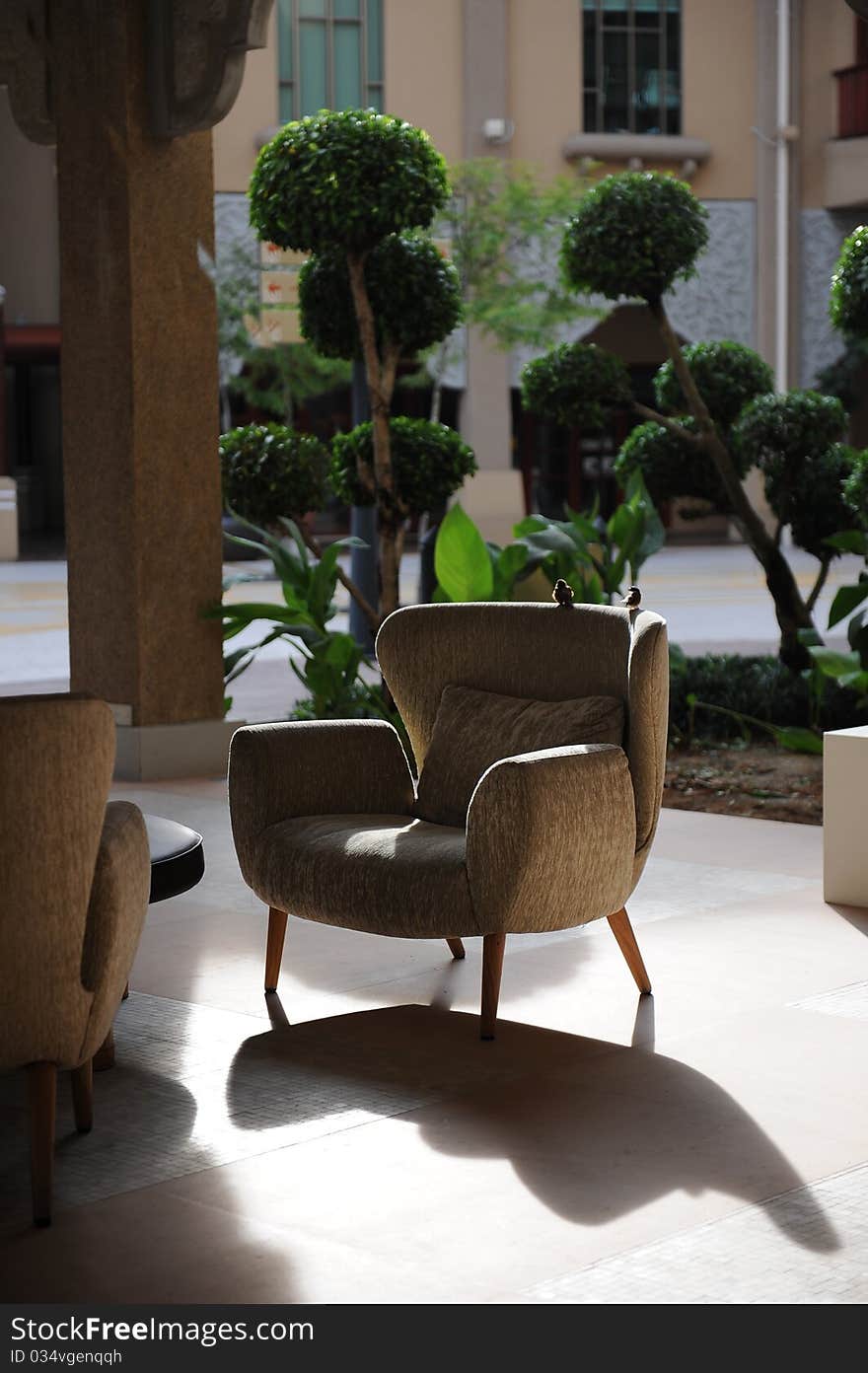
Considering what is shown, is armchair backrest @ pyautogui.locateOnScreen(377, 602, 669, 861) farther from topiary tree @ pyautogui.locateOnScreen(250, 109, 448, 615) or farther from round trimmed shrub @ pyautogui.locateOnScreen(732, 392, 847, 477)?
round trimmed shrub @ pyautogui.locateOnScreen(732, 392, 847, 477)

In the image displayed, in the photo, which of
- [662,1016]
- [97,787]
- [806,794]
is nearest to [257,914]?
[662,1016]

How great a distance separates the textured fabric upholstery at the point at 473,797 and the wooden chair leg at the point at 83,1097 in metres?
0.79

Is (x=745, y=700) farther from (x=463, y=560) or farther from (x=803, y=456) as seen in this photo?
(x=463, y=560)

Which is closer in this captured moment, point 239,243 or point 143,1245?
point 143,1245

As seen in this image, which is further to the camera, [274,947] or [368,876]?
[274,947]

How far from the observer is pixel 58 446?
92.2 ft

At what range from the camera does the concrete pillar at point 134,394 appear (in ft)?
22.8


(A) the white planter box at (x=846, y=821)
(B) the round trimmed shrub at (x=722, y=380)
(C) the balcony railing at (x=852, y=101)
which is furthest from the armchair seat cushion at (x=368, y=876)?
(C) the balcony railing at (x=852, y=101)

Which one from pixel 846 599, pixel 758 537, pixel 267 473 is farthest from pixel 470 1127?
pixel 758 537

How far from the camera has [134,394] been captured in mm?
6949

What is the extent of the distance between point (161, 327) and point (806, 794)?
2.93 meters

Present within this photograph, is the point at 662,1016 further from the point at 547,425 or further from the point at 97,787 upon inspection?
the point at 547,425

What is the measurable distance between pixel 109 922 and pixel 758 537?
18.4 feet

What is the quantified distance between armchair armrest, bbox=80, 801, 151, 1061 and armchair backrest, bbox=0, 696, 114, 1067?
0.04 m
